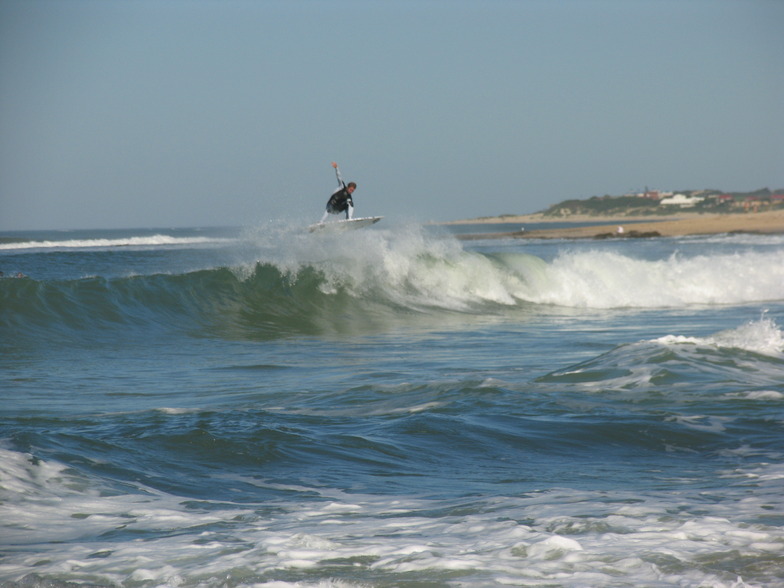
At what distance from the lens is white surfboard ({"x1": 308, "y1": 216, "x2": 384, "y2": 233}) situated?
21016mm

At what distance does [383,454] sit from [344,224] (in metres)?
15.7

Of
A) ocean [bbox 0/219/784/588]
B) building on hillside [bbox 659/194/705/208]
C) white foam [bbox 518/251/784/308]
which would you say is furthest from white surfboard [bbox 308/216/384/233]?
building on hillside [bbox 659/194/705/208]

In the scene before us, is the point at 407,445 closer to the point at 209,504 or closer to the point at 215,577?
the point at 209,504

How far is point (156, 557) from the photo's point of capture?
3805mm

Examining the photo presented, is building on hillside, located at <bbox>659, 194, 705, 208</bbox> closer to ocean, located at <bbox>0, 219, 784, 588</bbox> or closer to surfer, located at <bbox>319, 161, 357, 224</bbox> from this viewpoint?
surfer, located at <bbox>319, 161, 357, 224</bbox>

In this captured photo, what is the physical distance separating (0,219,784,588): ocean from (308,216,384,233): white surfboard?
20.6ft

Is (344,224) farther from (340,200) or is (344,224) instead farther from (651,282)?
(651,282)

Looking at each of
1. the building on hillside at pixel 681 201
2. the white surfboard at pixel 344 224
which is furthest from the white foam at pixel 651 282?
the building on hillside at pixel 681 201

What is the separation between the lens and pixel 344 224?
21.4 metres

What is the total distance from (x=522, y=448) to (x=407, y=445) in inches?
32.1

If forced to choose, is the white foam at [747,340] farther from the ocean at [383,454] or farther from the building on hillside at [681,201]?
the building on hillside at [681,201]

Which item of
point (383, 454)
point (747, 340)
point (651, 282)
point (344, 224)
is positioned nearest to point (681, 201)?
point (651, 282)

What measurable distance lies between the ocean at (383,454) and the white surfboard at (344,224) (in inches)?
247

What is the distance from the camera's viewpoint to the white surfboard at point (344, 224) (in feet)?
68.9
